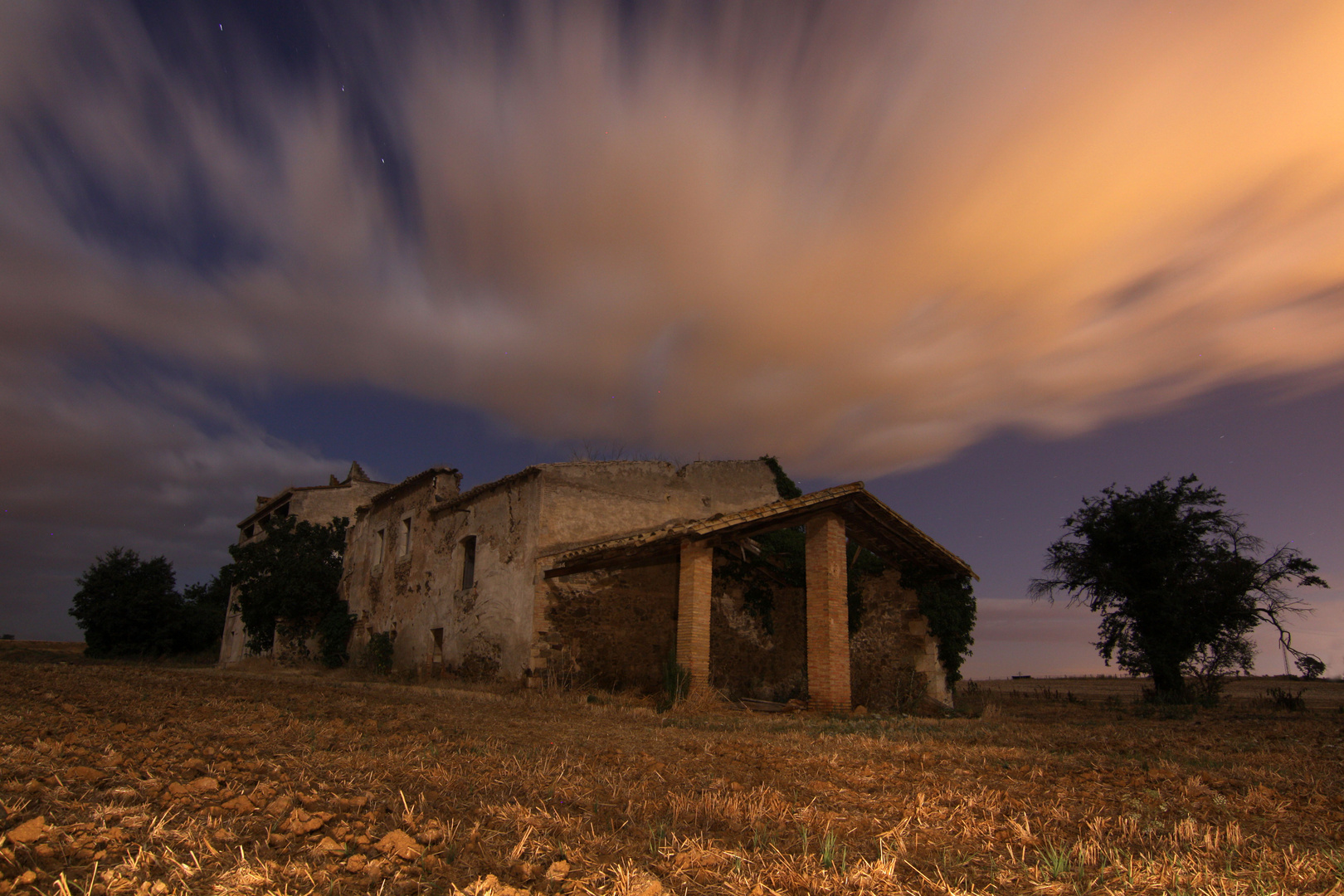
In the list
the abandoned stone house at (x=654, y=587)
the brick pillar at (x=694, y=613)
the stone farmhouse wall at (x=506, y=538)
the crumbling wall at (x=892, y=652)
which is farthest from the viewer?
the crumbling wall at (x=892, y=652)

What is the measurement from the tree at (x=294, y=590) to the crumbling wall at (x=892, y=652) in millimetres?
16880

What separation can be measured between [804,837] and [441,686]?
577 inches

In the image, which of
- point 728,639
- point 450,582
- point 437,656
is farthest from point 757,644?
point 437,656

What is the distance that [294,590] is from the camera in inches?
1000

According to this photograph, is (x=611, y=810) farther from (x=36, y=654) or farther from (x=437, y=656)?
(x=36, y=654)

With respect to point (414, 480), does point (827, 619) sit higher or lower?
lower

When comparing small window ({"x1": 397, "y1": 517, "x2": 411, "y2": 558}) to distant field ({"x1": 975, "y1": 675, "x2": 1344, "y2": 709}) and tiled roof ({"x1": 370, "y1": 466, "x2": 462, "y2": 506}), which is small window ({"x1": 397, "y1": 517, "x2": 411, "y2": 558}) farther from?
distant field ({"x1": 975, "y1": 675, "x2": 1344, "y2": 709})

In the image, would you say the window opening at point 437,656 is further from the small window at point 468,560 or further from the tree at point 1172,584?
the tree at point 1172,584

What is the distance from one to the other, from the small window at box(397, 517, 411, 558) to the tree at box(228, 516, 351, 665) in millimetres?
4342

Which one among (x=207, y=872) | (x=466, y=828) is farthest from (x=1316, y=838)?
(x=207, y=872)

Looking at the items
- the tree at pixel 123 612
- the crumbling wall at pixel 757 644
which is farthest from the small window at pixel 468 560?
the tree at pixel 123 612

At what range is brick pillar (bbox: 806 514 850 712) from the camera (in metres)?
13.9

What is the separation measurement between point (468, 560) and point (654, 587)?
5256 mm

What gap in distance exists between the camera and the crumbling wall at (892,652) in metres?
17.5
